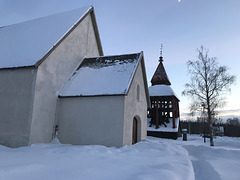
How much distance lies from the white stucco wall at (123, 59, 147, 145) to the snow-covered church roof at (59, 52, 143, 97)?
71 centimetres

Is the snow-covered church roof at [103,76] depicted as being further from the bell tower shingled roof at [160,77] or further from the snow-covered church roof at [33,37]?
the bell tower shingled roof at [160,77]

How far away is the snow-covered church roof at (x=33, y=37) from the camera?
10.7 metres

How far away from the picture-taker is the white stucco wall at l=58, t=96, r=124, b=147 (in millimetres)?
10547

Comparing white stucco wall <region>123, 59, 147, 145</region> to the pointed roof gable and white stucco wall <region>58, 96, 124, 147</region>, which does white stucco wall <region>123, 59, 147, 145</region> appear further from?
the pointed roof gable

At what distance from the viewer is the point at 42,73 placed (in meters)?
10.4

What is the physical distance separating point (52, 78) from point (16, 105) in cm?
253

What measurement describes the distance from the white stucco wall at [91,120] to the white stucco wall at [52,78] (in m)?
0.73

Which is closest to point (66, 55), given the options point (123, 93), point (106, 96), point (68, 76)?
point (68, 76)

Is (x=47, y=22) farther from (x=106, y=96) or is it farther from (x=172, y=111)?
(x=172, y=111)

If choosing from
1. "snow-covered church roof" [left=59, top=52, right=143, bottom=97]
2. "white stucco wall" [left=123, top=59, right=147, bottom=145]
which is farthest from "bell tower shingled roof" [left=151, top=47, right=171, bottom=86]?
"snow-covered church roof" [left=59, top=52, right=143, bottom=97]

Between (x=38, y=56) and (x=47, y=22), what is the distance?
19.6ft

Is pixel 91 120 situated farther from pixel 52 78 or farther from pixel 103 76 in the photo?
pixel 52 78

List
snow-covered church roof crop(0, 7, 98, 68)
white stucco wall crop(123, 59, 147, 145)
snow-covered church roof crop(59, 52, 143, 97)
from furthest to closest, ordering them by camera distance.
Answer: snow-covered church roof crop(59, 52, 143, 97) → white stucco wall crop(123, 59, 147, 145) → snow-covered church roof crop(0, 7, 98, 68)

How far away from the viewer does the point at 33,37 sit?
12867mm
